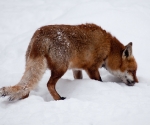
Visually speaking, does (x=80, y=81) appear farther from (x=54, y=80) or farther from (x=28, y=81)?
(x=28, y=81)

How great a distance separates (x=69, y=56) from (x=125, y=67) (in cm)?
170

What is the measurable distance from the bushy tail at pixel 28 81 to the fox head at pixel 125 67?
2.00 metres

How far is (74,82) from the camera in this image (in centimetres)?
524

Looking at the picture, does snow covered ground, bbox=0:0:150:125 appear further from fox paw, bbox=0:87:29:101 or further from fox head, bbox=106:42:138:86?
fox head, bbox=106:42:138:86

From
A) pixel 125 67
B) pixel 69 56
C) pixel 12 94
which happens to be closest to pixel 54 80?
pixel 69 56

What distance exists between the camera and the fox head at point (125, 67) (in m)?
5.74

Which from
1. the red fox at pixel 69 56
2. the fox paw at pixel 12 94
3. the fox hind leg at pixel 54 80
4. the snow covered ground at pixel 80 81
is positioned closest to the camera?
the snow covered ground at pixel 80 81

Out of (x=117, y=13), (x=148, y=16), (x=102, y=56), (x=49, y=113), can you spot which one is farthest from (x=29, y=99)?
(x=148, y=16)

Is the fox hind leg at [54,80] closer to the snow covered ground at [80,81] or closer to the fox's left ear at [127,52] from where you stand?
the snow covered ground at [80,81]

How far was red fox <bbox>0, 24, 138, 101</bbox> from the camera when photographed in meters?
4.53

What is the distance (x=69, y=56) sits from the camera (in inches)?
196

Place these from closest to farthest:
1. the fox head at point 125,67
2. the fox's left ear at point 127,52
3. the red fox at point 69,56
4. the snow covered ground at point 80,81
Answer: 1. the snow covered ground at point 80,81
2. the red fox at point 69,56
3. the fox's left ear at point 127,52
4. the fox head at point 125,67

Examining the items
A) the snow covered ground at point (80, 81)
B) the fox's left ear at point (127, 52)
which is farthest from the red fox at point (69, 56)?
the snow covered ground at point (80, 81)

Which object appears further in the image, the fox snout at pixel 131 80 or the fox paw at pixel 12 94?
the fox snout at pixel 131 80
